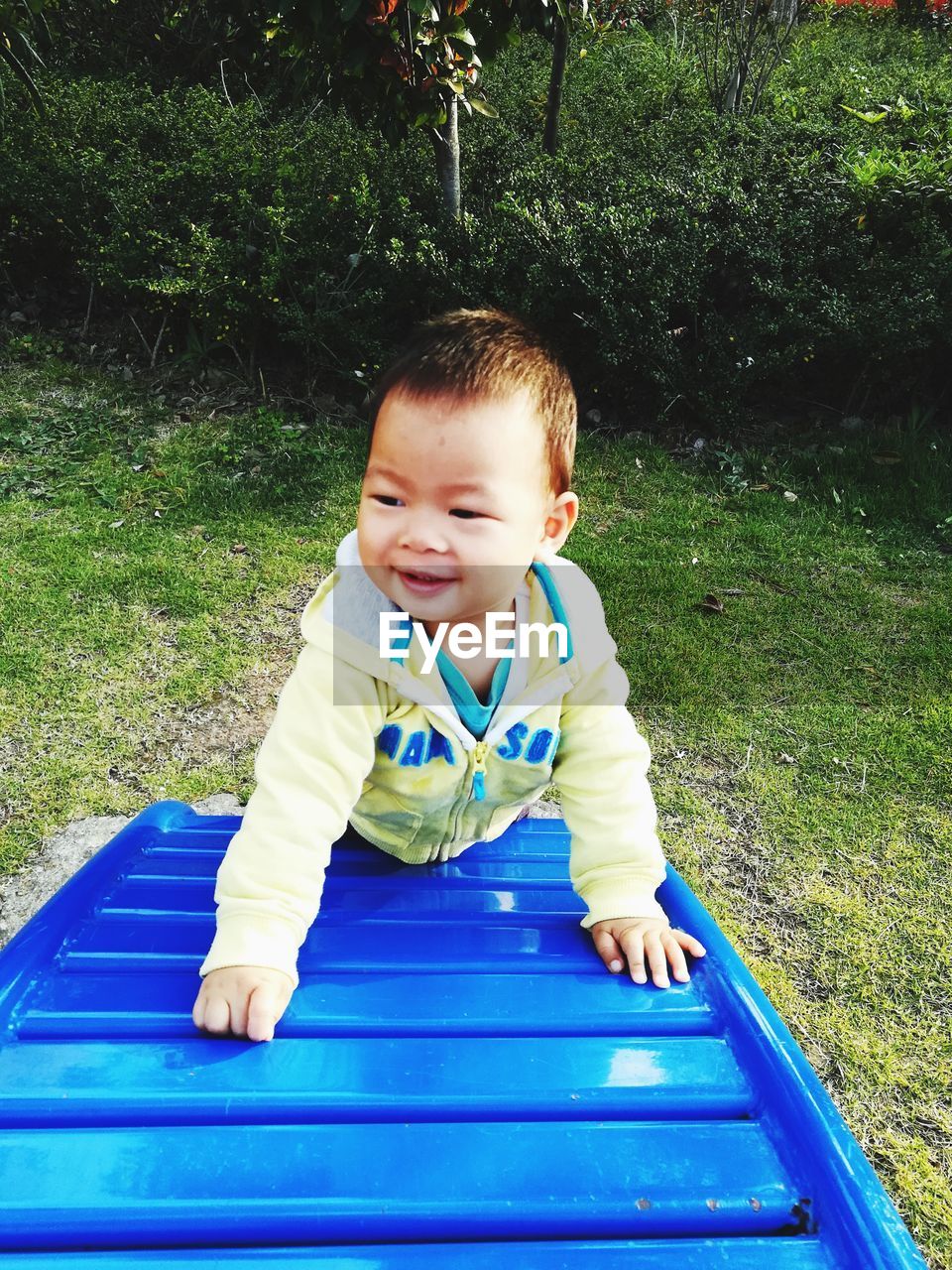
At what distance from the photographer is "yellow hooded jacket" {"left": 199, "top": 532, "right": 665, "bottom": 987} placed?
1556 millimetres

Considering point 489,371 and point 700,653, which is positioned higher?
point 489,371

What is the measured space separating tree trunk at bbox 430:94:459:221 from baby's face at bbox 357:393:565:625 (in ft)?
11.8

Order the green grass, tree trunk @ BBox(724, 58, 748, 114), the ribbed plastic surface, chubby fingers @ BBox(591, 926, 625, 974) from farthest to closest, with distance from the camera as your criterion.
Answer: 1. tree trunk @ BBox(724, 58, 748, 114)
2. the green grass
3. chubby fingers @ BBox(591, 926, 625, 974)
4. the ribbed plastic surface

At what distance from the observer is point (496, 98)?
6.66 meters

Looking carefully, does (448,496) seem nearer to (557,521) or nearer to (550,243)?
(557,521)

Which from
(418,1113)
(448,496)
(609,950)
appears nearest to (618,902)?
(609,950)

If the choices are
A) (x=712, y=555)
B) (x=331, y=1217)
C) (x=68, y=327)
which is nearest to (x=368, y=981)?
(x=331, y=1217)

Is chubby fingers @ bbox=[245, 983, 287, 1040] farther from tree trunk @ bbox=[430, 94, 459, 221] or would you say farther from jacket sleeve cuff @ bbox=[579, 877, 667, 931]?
tree trunk @ bbox=[430, 94, 459, 221]

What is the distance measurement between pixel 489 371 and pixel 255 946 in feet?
3.13

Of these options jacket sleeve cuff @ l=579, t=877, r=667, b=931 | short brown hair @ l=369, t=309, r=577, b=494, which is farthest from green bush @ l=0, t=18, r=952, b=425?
jacket sleeve cuff @ l=579, t=877, r=667, b=931

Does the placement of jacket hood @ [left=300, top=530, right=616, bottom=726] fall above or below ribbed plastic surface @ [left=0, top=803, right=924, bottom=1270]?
above

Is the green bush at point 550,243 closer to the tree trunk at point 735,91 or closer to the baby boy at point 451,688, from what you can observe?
the tree trunk at point 735,91

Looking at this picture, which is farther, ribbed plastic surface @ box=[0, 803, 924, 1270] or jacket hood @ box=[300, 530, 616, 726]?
jacket hood @ box=[300, 530, 616, 726]

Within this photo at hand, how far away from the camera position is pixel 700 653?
3713 mm
